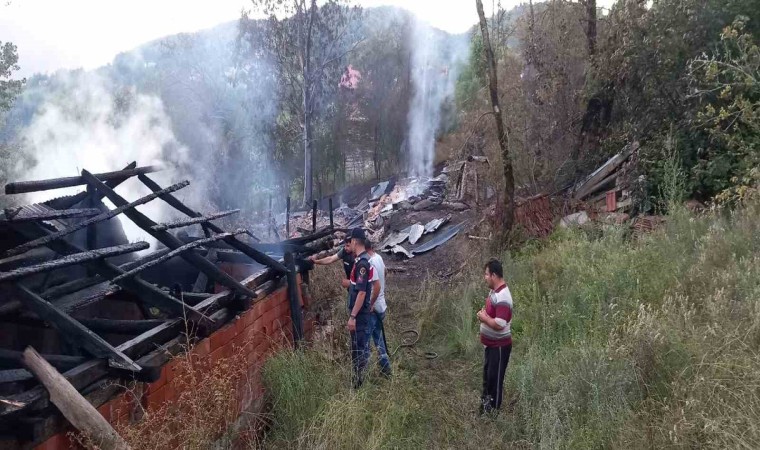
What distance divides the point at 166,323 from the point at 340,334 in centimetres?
252

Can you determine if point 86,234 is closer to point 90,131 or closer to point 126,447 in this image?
point 126,447

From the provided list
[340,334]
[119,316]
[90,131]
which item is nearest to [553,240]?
[340,334]

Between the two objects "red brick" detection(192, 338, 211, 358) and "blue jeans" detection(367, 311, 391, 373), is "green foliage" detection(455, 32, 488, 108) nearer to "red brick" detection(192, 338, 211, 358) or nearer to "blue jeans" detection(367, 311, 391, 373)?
"blue jeans" detection(367, 311, 391, 373)

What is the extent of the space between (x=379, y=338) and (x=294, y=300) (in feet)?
3.11

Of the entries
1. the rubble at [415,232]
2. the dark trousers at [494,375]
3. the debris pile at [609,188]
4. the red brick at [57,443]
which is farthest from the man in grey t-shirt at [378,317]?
the rubble at [415,232]

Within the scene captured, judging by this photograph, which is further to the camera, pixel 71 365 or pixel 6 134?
pixel 6 134

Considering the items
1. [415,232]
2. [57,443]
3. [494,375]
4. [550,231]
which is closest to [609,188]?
[550,231]

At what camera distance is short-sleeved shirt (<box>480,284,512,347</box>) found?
13.6 feet

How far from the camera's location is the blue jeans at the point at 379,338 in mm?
5130

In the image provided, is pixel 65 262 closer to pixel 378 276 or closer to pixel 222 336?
pixel 222 336

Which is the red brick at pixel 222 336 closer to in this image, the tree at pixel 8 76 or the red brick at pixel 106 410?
the red brick at pixel 106 410

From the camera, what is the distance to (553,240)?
850 centimetres

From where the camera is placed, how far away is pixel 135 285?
3363mm

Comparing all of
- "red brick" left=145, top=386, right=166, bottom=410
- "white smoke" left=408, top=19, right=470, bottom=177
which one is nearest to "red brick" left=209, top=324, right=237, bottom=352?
"red brick" left=145, top=386, right=166, bottom=410
